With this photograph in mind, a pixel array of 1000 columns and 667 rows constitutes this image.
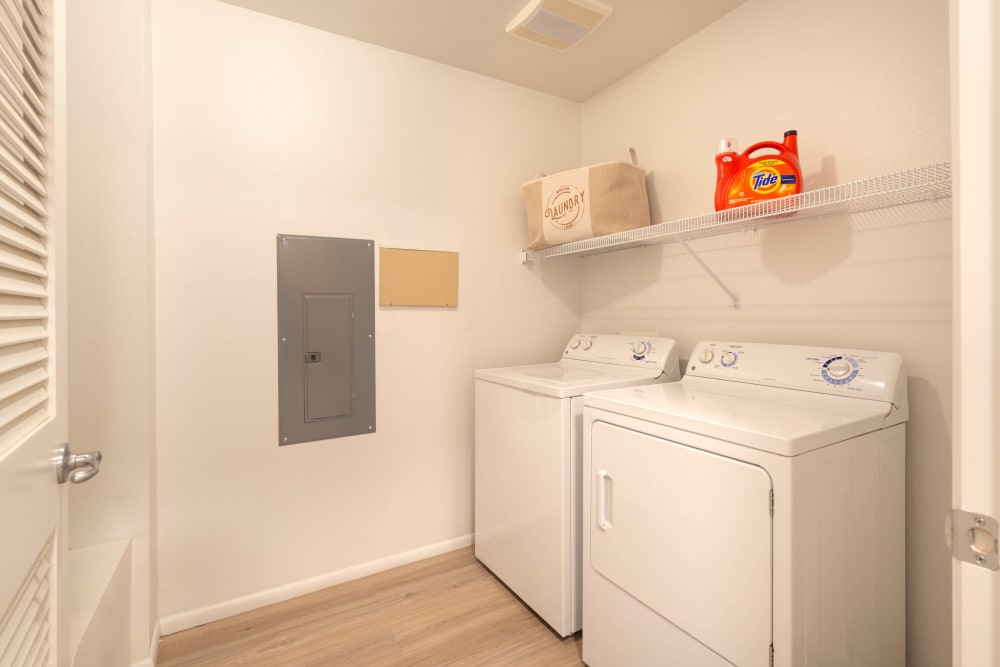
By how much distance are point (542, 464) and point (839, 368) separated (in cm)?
101

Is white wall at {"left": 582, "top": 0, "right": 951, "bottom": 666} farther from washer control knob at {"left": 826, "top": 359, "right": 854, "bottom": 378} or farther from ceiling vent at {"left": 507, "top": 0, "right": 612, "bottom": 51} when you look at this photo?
ceiling vent at {"left": 507, "top": 0, "right": 612, "bottom": 51}

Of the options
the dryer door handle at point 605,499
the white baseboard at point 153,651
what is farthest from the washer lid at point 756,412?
the white baseboard at point 153,651

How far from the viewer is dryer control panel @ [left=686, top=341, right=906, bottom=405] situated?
1258 millimetres

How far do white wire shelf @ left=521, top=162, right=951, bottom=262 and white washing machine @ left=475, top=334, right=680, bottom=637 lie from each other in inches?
19.5

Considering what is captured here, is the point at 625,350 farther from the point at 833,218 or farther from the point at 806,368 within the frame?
the point at 833,218

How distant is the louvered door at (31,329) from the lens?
605 millimetres

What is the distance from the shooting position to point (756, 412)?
4.10 feet

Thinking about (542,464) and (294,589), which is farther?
(294,589)

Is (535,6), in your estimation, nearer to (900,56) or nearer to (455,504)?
(900,56)

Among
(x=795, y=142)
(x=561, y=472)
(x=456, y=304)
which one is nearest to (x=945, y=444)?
(x=795, y=142)

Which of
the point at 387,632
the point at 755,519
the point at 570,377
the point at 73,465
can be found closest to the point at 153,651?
the point at 387,632

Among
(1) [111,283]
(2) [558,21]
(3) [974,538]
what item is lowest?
(3) [974,538]

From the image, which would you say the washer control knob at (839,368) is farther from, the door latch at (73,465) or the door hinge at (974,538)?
the door latch at (73,465)

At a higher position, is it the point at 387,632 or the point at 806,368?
the point at 806,368
